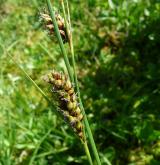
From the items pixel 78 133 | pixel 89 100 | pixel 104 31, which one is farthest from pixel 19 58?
pixel 78 133

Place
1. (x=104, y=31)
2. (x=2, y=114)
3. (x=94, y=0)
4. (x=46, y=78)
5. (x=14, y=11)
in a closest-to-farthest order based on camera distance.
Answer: (x=46, y=78)
(x=2, y=114)
(x=94, y=0)
(x=104, y=31)
(x=14, y=11)

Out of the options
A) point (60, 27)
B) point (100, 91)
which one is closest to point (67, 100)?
point (60, 27)

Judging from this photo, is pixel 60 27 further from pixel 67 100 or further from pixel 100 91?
pixel 100 91

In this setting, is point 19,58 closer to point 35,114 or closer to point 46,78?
point 35,114

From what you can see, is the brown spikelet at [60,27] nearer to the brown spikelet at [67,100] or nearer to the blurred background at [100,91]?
the brown spikelet at [67,100]

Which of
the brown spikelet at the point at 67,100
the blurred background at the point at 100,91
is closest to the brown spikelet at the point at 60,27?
the brown spikelet at the point at 67,100

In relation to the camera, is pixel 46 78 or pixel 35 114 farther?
pixel 35 114

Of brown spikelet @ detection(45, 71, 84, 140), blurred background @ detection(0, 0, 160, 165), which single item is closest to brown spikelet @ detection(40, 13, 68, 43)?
brown spikelet @ detection(45, 71, 84, 140)
